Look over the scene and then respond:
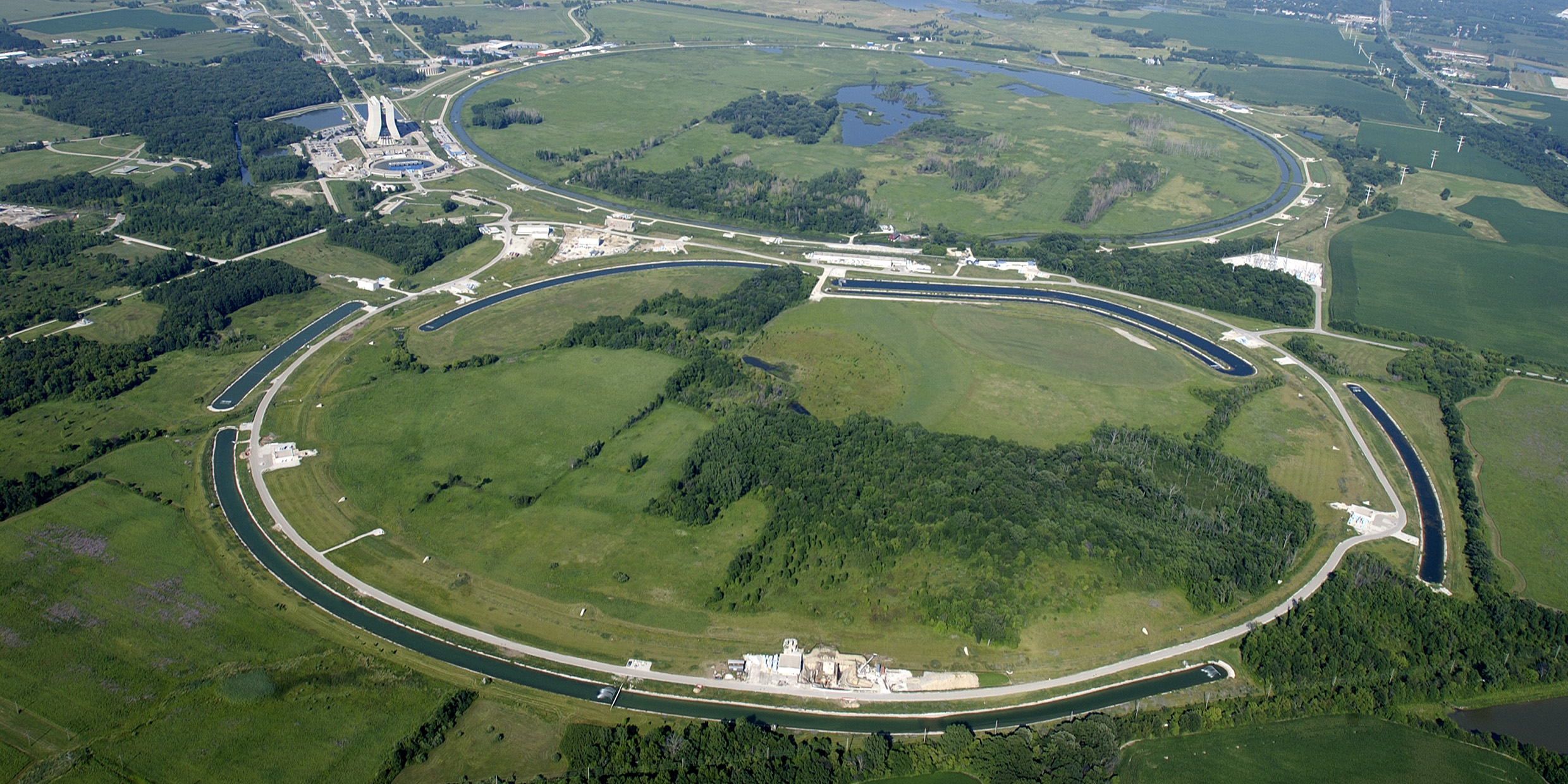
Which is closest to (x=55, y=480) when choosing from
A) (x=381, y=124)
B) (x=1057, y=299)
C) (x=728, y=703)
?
(x=728, y=703)

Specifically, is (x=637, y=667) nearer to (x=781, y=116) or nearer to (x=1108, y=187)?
(x=1108, y=187)

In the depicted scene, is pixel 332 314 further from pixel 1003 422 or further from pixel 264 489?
pixel 1003 422

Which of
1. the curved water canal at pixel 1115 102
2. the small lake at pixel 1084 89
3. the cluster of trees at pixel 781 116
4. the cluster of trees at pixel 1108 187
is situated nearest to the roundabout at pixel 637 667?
the curved water canal at pixel 1115 102

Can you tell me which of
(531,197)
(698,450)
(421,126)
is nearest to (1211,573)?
(698,450)

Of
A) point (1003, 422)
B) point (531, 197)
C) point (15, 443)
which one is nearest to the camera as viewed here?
point (15, 443)

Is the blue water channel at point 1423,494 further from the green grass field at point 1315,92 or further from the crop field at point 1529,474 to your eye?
the green grass field at point 1315,92

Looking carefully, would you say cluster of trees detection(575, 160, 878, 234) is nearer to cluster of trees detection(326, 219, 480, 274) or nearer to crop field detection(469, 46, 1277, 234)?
crop field detection(469, 46, 1277, 234)
